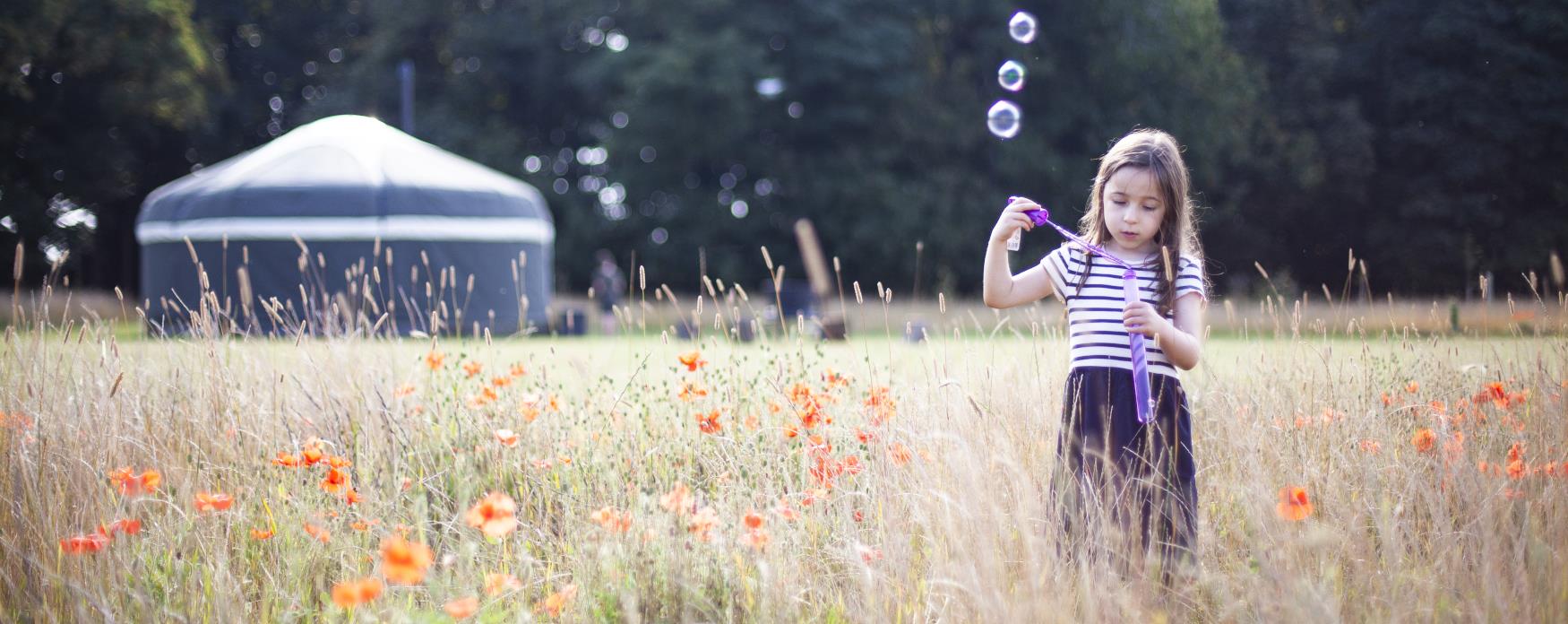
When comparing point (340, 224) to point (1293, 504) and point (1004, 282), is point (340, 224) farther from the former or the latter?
point (1293, 504)

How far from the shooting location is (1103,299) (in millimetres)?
2672

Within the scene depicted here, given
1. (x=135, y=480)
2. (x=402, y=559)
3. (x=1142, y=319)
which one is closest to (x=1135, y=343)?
(x=1142, y=319)

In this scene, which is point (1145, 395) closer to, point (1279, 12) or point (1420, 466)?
point (1420, 466)

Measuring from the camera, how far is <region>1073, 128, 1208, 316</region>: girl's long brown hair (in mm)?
2672

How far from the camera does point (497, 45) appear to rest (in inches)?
966

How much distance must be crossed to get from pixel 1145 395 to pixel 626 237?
21890 mm

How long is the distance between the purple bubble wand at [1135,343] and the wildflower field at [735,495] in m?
0.33

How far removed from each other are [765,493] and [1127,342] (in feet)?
3.58

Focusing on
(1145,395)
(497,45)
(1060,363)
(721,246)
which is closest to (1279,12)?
(721,246)

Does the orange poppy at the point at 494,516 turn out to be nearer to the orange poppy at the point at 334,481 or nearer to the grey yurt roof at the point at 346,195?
the orange poppy at the point at 334,481

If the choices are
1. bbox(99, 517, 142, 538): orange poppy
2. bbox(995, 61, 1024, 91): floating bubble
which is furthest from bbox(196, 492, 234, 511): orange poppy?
bbox(995, 61, 1024, 91): floating bubble

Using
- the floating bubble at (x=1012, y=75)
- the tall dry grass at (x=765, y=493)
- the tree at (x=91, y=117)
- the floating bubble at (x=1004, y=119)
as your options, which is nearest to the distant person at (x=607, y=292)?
the tree at (x=91, y=117)

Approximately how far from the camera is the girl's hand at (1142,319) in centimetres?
246

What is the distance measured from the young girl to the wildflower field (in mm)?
128
